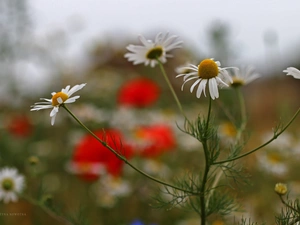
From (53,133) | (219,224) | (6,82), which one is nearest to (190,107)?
(53,133)

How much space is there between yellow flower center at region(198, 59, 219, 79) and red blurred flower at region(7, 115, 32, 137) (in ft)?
3.19

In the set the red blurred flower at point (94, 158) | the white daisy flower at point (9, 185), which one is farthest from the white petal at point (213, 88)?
the red blurred flower at point (94, 158)

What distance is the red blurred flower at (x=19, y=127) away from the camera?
4.27 feet

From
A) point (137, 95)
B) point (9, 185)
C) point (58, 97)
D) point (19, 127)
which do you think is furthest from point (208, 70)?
point (19, 127)

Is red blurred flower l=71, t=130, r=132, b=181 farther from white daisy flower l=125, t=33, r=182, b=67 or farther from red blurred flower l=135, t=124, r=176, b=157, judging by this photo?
white daisy flower l=125, t=33, r=182, b=67

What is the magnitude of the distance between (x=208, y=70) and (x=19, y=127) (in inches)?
39.0

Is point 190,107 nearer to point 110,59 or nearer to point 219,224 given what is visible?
point 219,224

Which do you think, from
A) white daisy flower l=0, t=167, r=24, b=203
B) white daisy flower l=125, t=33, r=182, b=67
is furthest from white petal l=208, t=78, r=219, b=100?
white daisy flower l=0, t=167, r=24, b=203

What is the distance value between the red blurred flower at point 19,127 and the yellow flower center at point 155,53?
0.85 meters

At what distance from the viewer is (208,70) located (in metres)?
0.41

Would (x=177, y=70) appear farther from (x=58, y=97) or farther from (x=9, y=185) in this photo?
(x=9, y=185)

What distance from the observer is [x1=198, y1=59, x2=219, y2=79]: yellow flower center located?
413mm

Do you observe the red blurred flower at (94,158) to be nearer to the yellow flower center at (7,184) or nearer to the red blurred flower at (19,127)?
the yellow flower center at (7,184)

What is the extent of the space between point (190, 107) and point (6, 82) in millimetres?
649
